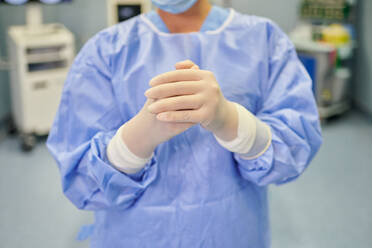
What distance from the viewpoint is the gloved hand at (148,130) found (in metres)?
0.73

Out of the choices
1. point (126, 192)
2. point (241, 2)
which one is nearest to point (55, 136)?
point (126, 192)

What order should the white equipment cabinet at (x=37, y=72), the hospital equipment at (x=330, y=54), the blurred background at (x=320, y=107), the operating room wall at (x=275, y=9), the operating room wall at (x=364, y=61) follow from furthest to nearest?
the operating room wall at (x=275, y=9) → the operating room wall at (x=364, y=61) → the hospital equipment at (x=330, y=54) → the white equipment cabinet at (x=37, y=72) → the blurred background at (x=320, y=107)

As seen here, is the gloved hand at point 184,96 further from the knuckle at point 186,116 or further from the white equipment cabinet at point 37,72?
the white equipment cabinet at point 37,72

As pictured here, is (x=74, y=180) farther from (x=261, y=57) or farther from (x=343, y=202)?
(x=343, y=202)

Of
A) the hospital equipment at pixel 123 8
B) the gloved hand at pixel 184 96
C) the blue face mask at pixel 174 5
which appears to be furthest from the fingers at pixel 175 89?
the hospital equipment at pixel 123 8

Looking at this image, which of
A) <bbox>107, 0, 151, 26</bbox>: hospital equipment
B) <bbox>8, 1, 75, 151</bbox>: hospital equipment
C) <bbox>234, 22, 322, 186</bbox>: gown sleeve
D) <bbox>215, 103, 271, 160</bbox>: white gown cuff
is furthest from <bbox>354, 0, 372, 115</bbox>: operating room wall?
<bbox>215, 103, 271, 160</bbox>: white gown cuff

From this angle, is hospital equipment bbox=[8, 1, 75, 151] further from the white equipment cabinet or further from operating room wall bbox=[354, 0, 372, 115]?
operating room wall bbox=[354, 0, 372, 115]

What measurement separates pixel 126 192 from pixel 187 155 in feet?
0.46

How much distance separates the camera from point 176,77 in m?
0.70

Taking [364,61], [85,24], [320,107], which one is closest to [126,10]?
[85,24]

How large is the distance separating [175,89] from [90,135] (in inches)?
10.5

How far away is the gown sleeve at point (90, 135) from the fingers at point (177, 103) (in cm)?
17

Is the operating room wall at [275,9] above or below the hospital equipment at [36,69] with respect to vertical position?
above

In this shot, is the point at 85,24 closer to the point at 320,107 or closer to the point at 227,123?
the point at 320,107
